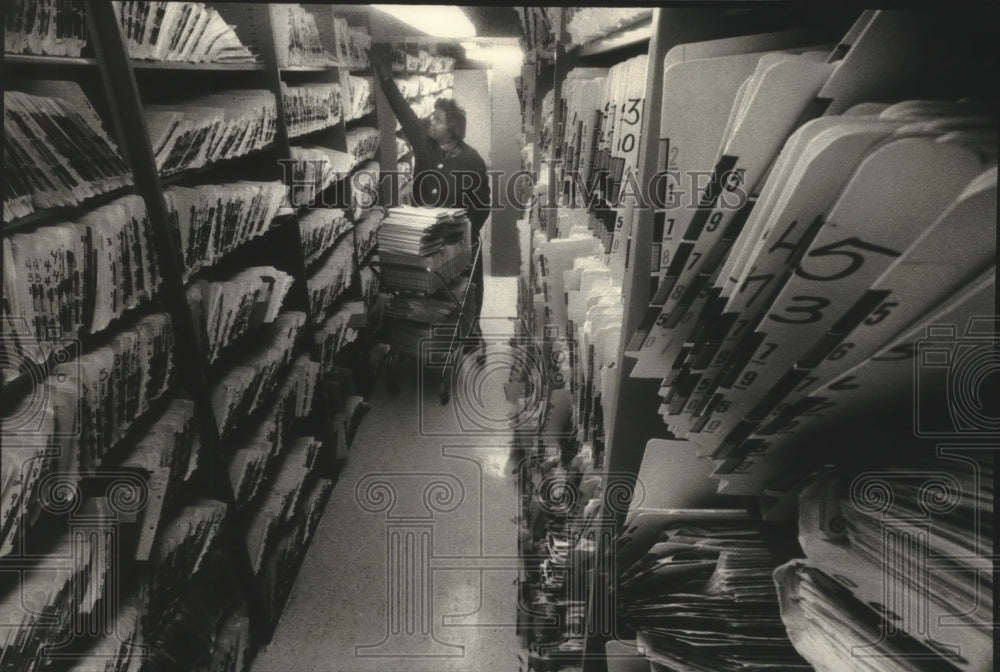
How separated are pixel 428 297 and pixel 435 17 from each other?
5.63 ft

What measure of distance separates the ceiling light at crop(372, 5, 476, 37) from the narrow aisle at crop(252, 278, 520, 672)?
7.71 feet

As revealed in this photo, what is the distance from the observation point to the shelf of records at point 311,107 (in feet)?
8.44

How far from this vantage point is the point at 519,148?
5891mm

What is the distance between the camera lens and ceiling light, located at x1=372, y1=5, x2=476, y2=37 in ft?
7.95

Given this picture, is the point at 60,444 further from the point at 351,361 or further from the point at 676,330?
the point at 351,361

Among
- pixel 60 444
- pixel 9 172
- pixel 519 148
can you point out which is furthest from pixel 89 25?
pixel 519 148

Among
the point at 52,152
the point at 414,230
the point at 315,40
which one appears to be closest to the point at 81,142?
the point at 52,152

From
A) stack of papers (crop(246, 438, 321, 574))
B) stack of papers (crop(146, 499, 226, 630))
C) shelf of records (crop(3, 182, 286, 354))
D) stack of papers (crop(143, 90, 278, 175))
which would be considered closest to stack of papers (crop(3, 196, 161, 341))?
shelf of records (crop(3, 182, 286, 354))

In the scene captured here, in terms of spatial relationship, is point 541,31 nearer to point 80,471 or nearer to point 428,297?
point 428,297

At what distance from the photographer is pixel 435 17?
2.65 metres

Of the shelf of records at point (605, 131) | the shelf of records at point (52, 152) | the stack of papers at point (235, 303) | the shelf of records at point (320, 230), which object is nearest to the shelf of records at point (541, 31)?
the shelf of records at point (605, 131)

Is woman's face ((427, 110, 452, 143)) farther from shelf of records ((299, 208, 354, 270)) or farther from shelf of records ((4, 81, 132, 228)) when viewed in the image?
shelf of records ((4, 81, 132, 228))

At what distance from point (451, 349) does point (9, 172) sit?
117 inches

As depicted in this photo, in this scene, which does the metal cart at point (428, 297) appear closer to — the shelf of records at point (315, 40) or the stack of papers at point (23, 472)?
the shelf of records at point (315, 40)
